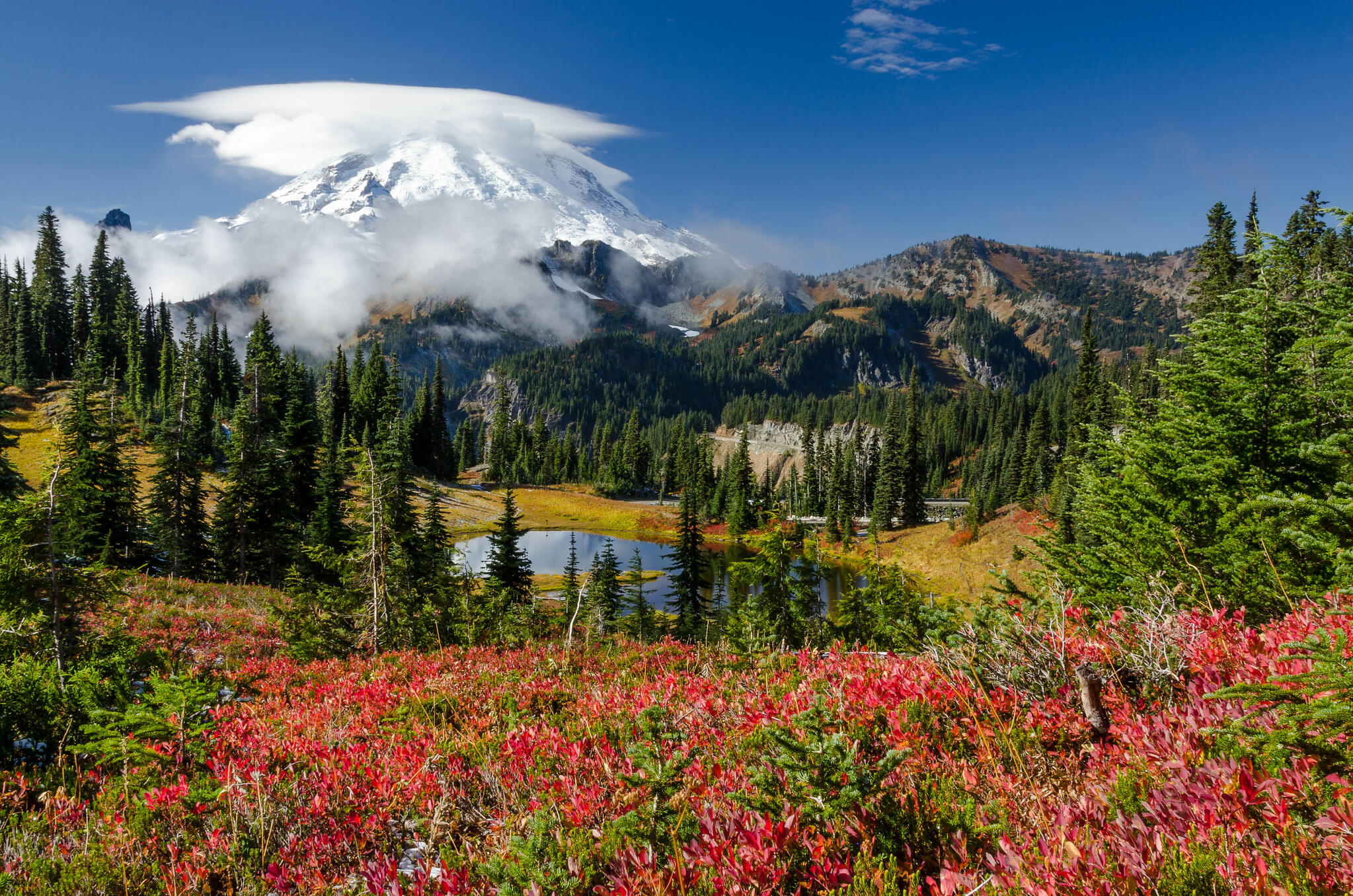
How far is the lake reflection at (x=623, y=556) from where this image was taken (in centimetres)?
5722

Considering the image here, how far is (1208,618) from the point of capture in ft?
16.8

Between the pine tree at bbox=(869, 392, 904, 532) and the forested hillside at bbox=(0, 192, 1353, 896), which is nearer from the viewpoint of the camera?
the forested hillside at bbox=(0, 192, 1353, 896)

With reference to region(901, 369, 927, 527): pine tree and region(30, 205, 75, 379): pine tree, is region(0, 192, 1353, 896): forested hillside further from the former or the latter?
region(30, 205, 75, 379): pine tree

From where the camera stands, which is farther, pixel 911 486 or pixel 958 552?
pixel 911 486

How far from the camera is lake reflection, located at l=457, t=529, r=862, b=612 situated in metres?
57.2

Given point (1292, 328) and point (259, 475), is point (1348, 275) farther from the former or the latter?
point (259, 475)

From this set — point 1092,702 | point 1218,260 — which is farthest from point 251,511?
point 1218,260

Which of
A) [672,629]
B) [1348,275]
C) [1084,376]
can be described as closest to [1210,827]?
[1348,275]

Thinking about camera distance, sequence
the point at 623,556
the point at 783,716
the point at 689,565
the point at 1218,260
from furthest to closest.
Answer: the point at 623,556 → the point at 1218,260 → the point at 689,565 → the point at 783,716

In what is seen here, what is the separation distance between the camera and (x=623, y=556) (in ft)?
242

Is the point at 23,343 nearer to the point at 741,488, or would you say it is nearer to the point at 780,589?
the point at 741,488

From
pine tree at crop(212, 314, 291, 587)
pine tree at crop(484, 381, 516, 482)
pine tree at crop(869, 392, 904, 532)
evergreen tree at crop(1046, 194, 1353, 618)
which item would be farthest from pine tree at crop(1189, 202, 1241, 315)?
pine tree at crop(484, 381, 516, 482)

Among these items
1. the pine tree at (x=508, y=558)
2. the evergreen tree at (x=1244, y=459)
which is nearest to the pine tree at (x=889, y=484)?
the pine tree at (x=508, y=558)

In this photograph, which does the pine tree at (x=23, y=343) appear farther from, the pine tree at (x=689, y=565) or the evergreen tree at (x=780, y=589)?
the evergreen tree at (x=780, y=589)
